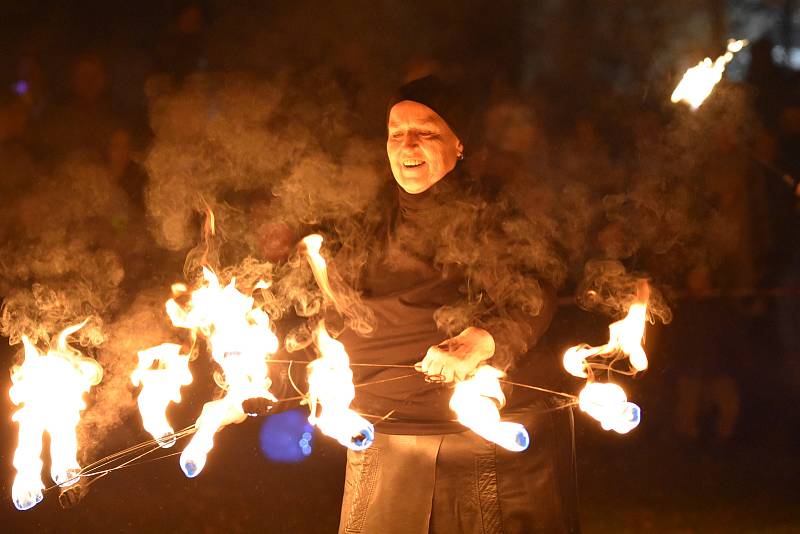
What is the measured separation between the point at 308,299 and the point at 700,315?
469 centimetres

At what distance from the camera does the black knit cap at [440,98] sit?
3057mm

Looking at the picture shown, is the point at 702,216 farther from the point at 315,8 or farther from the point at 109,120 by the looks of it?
the point at 109,120

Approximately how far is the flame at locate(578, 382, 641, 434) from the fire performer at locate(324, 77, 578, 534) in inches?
4.8

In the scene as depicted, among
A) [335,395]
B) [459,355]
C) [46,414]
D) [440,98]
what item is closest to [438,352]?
[459,355]

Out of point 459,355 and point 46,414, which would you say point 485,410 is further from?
point 46,414

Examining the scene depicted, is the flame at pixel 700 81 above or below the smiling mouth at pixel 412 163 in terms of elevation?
above

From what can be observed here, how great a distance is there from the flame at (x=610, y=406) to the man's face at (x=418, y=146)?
0.92 m

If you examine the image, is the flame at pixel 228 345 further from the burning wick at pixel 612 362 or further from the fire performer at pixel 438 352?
the burning wick at pixel 612 362

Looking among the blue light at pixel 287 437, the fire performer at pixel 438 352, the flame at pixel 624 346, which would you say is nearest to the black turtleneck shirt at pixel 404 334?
the fire performer at pixel 438 352

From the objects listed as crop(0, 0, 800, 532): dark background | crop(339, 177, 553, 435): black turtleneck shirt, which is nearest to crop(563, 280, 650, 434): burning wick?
crop(339, 177, 553, 435): black turtleneck shirt

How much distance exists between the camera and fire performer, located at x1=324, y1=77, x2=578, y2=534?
106 inches

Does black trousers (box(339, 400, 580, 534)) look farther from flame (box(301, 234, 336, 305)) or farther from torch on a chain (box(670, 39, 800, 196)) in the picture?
torch on a chain (box(670, 39, 800, 196))

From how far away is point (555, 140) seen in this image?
5859 mm

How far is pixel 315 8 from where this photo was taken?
5.71 metres
